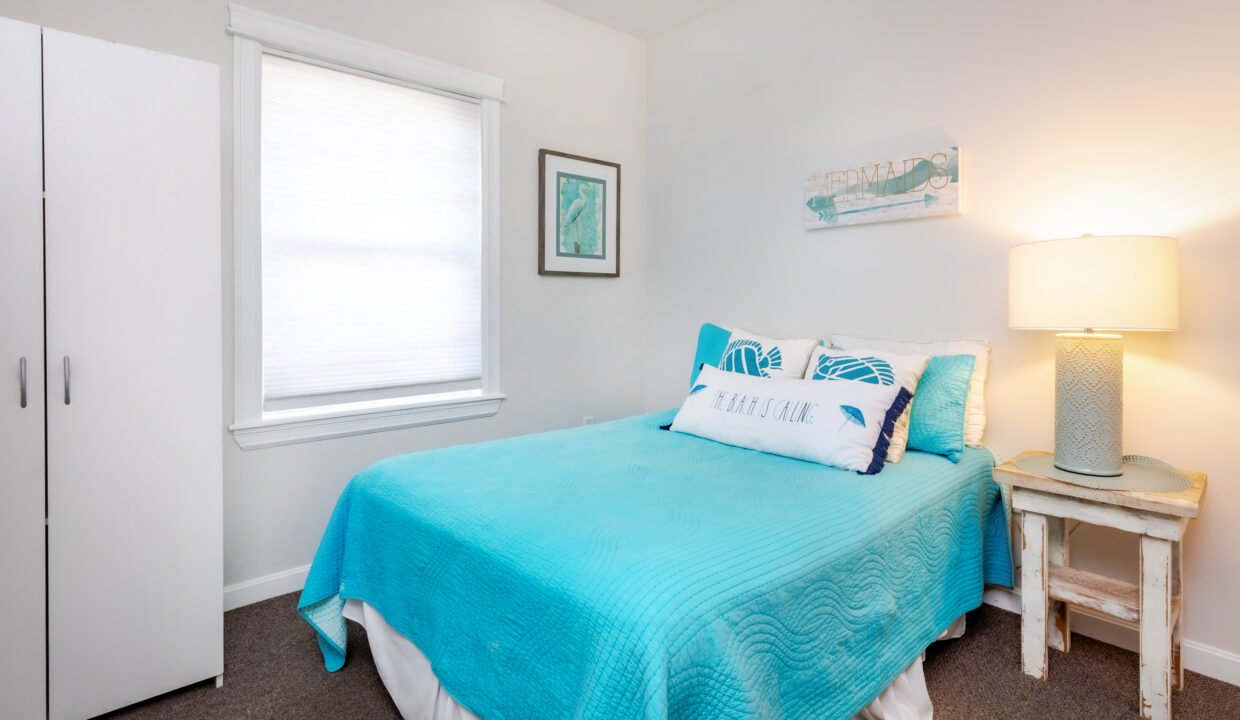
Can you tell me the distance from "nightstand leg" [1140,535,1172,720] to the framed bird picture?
258cm

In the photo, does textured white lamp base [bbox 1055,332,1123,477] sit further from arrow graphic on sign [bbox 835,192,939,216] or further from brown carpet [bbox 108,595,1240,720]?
arrow graphic on sign [bbox 835,192,939,216]

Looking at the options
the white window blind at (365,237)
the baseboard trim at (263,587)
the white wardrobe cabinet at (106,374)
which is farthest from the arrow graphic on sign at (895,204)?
the baseboard trim at (263,587)

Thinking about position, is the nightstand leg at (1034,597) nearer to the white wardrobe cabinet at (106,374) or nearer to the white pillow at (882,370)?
the white pillow at (882,370)

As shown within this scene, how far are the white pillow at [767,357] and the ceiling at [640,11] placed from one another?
1.82 m

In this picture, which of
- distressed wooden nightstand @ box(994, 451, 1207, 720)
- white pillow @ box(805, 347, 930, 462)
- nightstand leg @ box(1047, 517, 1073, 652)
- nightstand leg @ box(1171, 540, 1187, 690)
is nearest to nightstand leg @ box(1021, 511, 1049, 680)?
distressed wooden nightstand @ box(994, 451, 1207, 720)

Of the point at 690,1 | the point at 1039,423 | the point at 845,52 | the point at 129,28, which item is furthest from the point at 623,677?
the point at 690,1

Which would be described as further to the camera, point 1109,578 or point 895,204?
point 895,204

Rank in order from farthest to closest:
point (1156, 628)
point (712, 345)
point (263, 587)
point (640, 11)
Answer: point (640, 11)
point (712, 345)
point (263, 587)
point (1156, 628)

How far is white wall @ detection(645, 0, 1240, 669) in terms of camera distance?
1.95 metres

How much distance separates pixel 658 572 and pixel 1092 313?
1.47 meters

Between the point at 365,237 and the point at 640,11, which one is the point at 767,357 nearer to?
the point at 365,237

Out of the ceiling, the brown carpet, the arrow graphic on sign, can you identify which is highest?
the ceiling

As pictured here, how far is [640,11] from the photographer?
335 cm

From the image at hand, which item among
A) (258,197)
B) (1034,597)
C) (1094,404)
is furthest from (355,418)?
(1094,404)
